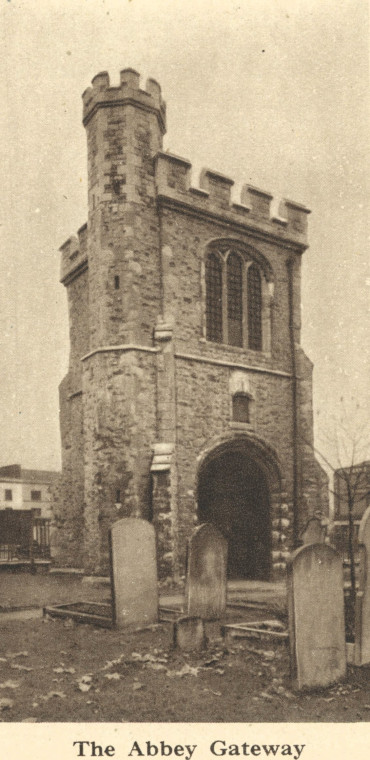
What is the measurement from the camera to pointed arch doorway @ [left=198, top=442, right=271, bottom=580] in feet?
56.0

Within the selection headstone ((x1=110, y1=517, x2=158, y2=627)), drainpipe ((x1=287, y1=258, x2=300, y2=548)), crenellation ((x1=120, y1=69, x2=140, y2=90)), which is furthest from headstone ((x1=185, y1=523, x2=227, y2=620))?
crenellation ((x1=120, y1=69, x2=140, y2=90))

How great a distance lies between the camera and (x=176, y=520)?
14781 millimetres

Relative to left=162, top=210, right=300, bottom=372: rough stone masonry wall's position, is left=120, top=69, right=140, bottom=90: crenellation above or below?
above

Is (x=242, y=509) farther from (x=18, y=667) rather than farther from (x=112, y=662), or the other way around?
(x=18, y=667)

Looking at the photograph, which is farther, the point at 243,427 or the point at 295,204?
the point at 295,204

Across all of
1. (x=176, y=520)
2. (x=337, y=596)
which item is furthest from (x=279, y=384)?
(x=337, y=596)

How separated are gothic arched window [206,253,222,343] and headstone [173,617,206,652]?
10.4 m

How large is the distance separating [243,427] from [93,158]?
7.87 metres

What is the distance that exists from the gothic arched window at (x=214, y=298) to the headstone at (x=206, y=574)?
8.53 metres

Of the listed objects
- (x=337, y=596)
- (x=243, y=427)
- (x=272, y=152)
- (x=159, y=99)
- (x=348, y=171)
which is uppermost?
(x=159, y=99)

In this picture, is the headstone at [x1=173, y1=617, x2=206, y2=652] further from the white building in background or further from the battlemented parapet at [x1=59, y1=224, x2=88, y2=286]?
the white building in background
